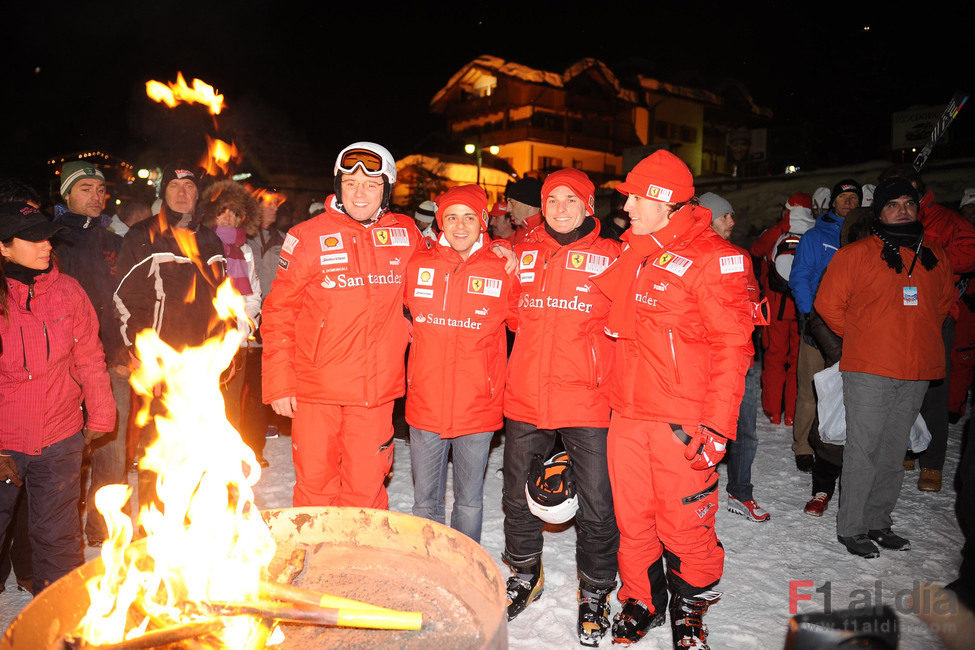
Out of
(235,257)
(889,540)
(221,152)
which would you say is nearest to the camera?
(889,540)

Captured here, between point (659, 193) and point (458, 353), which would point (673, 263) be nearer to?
point (659, 193)

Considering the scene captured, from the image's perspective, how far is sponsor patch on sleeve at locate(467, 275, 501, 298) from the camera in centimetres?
374

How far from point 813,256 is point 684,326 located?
A: 11.0 feet

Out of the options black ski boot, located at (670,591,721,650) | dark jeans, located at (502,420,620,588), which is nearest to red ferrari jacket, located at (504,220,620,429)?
dark jeans, located at (502,420,620,588)

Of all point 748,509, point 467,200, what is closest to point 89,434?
point 467,200

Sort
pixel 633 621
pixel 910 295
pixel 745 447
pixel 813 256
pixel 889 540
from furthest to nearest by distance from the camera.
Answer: pixel 813 256, pixel 745 447, pixel 889 540, pixel 910 295, pixel 633 621

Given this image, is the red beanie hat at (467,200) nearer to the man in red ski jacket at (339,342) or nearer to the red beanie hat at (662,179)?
the man in red ski jacket at (339,342)

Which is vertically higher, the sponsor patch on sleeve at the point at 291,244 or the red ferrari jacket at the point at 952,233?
the red ferrari jacket at the point at 952,233

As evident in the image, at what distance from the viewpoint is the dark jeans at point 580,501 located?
3586 millimetres

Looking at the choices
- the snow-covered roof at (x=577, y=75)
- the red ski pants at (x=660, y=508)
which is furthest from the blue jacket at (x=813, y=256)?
the snow-covered roof at (x=577, y=75)


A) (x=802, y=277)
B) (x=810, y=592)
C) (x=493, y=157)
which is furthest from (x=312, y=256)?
(x=493, y=157)

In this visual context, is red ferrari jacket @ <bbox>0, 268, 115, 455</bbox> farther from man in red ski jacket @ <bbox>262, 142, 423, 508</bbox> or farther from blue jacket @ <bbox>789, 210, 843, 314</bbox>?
blue jacket @ <bbox>789, 210, 843, 314</bbox>

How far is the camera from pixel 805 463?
20.1ft

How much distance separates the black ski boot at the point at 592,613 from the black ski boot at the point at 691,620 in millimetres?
407
